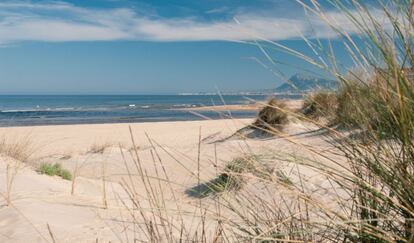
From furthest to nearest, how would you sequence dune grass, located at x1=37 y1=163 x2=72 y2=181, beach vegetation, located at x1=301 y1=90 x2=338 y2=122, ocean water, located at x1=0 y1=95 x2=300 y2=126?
ocean water, located at x1=0 y1=95 x2=300 y2=126 < dune grass, located at x1=37 y1=163 x2=72 y2=181 < beach vegetation, located at x1=301 y1=90 x2=338 y2=122

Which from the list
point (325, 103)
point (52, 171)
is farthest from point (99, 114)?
point (325, 103)

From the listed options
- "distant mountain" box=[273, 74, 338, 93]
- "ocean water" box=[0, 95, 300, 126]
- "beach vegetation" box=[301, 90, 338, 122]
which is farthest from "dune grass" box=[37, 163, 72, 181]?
"distant mountain" box=[273, 74, 338, 93]

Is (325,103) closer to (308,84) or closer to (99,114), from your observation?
(308,84)

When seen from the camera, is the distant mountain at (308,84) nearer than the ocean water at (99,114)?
Yes

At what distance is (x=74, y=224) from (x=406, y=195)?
8.45 feet

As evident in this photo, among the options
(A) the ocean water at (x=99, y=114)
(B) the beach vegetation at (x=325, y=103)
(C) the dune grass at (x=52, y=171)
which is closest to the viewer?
(B) the beach vegetation at (x=325, y=103)

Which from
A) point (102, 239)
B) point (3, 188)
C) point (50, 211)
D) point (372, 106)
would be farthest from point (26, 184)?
point (372, 106)

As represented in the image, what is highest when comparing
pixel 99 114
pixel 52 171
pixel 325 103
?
pixel 325 103

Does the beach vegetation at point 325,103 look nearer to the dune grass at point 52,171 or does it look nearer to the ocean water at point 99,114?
the ocean water at point 99,114

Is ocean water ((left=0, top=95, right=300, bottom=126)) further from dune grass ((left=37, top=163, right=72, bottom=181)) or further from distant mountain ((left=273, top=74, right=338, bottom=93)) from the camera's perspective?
distant mountain ((left=273, top=74, right=338, bottom=93))

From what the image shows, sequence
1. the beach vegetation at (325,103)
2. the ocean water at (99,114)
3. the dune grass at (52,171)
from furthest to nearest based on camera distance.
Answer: the ocean water at (99,114) < the dune grass at (52,171) < the beach vegetation at (325,103)

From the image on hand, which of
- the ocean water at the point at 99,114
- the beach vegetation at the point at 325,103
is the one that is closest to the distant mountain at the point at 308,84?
the beach vegetation at the point at 325,103

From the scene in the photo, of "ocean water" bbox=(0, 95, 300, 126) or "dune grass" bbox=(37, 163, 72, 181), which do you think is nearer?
"dune grass" bbox=(37, 163, 72, 181)

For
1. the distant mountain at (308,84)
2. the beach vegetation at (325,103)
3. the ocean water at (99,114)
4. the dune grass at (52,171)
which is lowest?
the ocean water at (99,114)
